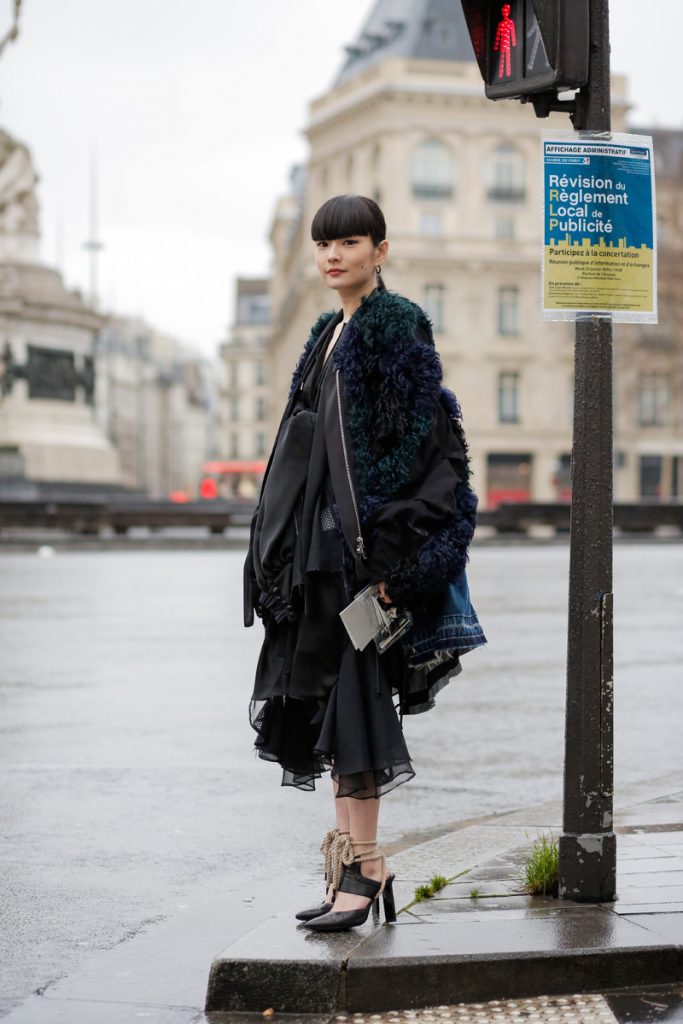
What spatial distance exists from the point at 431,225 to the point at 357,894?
2742 inches

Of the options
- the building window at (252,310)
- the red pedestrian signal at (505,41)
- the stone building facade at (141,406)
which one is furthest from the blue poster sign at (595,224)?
the building window at (252,310)

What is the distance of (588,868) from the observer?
14.6 ft

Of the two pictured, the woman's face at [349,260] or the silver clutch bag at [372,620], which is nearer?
the silver clutch bag at [372,620]

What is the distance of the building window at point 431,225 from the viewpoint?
72.0 m

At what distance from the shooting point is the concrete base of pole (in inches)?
175

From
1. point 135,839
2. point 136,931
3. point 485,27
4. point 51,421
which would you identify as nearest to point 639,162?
point 485,27

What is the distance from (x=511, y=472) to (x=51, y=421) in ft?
120

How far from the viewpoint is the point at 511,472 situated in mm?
72938

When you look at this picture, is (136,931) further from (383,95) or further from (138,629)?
(383,95)

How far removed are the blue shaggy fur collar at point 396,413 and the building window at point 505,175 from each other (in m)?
69.4

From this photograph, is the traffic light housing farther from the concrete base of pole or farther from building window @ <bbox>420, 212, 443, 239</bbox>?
building window @ <bbox>420, 212, 443, 239</bbox>

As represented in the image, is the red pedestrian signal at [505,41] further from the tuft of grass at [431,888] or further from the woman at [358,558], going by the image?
the tuft of grass at [431,888]

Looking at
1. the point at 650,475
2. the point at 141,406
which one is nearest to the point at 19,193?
the point at 650,475

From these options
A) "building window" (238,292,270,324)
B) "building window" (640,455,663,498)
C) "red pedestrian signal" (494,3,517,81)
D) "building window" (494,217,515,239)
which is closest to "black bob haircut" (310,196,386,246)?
"red pedestrian signal" (494,3,517,81)
